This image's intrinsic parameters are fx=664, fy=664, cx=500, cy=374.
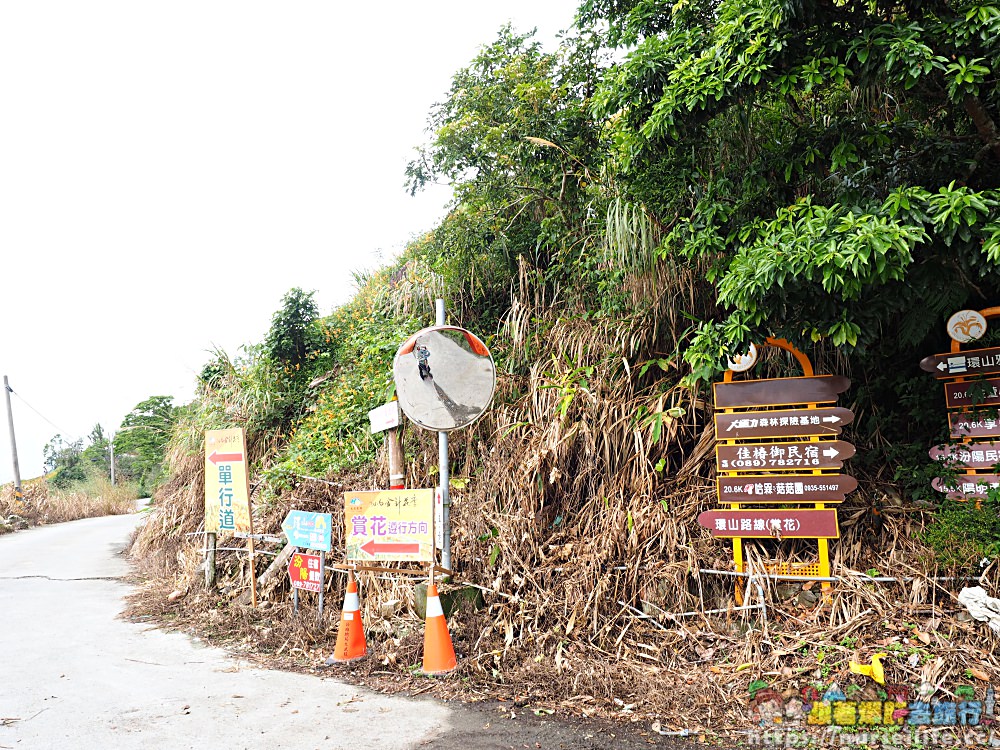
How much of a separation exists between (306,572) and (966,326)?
651 cm

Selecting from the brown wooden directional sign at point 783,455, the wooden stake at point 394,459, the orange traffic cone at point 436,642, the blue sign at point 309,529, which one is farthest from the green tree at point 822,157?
the blue sign at point 309,529

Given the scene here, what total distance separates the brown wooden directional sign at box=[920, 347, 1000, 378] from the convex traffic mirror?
12.0 feet

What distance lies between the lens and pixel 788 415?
5.38 metres

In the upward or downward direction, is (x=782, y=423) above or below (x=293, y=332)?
below

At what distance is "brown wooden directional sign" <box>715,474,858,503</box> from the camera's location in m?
5.14

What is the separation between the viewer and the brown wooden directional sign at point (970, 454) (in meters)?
4.91

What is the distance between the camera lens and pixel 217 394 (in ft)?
40.4

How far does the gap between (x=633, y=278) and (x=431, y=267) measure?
3942 mm

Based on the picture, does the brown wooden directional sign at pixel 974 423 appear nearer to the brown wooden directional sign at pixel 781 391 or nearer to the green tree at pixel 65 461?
the brown wooden directional sign at pixel 781 391

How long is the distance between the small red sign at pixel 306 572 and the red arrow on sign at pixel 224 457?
74.8 inches

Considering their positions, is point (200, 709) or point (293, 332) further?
point (293, 332)

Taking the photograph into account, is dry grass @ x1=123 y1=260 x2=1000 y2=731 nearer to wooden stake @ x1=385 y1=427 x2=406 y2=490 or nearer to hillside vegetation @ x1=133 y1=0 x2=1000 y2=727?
hillside vegetation @ x1=133 y1=0 x2=1000 y2=727

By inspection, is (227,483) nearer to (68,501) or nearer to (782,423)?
(782,423)

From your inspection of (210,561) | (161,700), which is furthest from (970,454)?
(210,561)
